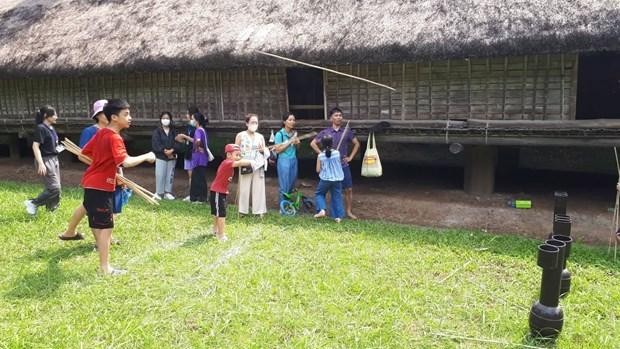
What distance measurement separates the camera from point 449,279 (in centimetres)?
501

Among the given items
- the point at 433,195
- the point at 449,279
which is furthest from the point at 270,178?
the point at 449,279

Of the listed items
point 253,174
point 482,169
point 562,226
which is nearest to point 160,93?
point 253,174

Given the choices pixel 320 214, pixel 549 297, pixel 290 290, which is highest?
pixel 549 297

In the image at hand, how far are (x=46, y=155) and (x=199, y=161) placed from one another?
2402mm

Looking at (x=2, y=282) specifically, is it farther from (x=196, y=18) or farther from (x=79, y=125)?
(x=79, y=125)

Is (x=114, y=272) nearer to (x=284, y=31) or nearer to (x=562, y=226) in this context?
(x=562, y=226)

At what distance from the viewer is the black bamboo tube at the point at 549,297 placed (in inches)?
142

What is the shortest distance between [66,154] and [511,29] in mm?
11698

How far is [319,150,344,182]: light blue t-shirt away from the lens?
7246 millimetres

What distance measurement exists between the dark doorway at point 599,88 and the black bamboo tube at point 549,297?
9.50 metres

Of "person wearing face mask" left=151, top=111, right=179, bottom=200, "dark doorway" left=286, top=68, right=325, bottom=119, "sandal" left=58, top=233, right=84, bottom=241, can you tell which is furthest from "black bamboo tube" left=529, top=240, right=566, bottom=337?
"dark doorway" left=286, top=68, right=325, bottom=119

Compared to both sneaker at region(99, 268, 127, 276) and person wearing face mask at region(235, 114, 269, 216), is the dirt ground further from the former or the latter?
sneaker at region(99, 268, 127, 276)

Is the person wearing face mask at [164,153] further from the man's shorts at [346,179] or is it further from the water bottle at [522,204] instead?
the water bottle at [522,204]

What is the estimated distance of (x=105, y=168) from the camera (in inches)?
196
